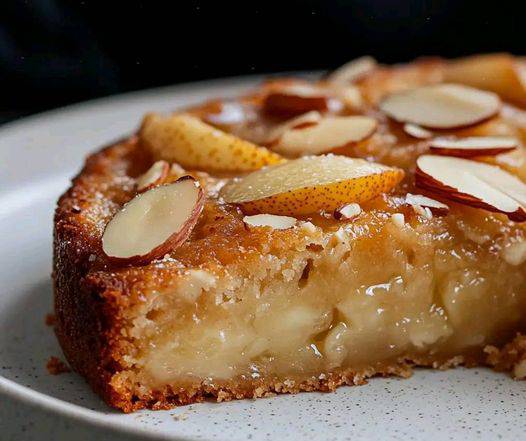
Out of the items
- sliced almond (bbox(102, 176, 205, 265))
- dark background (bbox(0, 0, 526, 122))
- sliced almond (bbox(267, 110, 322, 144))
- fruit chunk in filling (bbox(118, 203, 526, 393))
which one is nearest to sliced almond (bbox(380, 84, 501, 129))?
sliced almond (bbox(267, 110, 322, 144))

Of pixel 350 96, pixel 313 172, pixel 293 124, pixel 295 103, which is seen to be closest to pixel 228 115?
pixel 295 103

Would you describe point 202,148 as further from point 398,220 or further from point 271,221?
point 398,220

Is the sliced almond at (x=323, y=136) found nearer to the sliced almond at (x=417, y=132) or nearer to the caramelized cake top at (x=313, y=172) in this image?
the caramelized cake top at (x=313, y=172)

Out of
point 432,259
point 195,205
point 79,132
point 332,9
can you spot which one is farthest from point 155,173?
point 332,9

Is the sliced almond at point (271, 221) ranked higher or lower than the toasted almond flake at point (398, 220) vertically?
higher

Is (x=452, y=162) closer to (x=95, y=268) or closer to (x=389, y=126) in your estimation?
(x=389, y=126)

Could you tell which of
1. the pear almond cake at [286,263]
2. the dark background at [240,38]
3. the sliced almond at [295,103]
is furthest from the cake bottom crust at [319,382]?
the dark background at [240,38]
